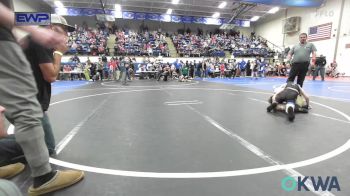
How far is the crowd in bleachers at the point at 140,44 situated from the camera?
67.9ft

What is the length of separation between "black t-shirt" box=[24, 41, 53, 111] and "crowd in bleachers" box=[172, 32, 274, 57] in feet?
66.2

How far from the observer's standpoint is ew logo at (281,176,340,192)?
1931 mm

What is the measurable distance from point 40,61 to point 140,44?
68.1ft

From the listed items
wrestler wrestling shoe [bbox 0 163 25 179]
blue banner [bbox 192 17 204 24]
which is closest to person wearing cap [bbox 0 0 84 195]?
wrestler wrestling shoe [bbox 0 163 25 179]

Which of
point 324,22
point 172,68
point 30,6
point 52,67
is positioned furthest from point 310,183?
point 30,6

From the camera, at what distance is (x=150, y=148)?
278 cm

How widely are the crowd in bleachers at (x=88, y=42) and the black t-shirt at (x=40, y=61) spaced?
58.2 ft

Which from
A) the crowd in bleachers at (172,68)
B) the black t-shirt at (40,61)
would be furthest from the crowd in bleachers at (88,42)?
the black t-shirt at (40,61)

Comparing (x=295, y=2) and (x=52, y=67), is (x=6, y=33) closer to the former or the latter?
(x=52, y=67)

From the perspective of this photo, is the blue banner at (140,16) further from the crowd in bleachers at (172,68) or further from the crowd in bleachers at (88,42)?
the crowd in bleachers at (172,68)

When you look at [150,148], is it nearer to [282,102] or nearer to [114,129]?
[114,129]

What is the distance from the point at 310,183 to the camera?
2000mm

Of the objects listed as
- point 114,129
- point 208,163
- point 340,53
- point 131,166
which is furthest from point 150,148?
point 340,53

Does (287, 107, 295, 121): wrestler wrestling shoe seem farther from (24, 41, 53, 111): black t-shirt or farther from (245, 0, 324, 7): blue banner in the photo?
(245, 0, 324, 7): blue banner
